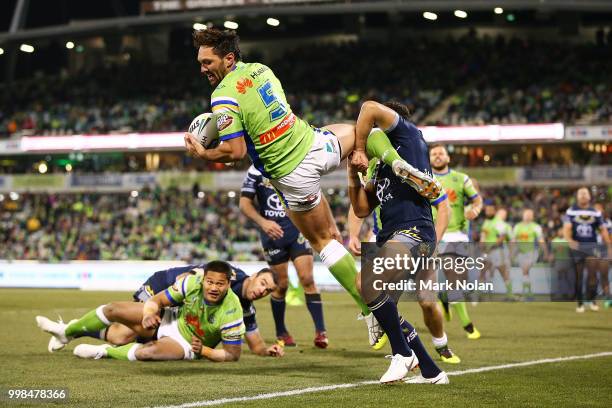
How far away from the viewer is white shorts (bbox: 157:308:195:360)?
8.89 meters

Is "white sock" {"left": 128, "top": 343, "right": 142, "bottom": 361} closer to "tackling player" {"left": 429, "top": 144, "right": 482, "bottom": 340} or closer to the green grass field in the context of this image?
the green grass field

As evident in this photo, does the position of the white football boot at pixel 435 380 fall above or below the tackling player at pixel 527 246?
below

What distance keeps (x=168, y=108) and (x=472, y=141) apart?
1626 cm

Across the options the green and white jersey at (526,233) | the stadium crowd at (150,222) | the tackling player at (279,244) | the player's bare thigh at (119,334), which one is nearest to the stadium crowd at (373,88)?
the stadium crowd at (150,222)

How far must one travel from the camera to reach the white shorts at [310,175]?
286 inches

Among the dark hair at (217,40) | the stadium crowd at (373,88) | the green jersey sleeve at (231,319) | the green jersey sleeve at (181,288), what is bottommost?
the green jersey sleeve at (231,319)

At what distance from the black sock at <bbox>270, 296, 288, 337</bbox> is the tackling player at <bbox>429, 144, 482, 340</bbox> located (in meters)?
2.17

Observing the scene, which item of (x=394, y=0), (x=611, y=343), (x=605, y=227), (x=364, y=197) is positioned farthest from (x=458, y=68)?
(x=364, y=197)

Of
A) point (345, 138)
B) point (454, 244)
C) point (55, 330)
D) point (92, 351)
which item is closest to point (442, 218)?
point (345, 138)

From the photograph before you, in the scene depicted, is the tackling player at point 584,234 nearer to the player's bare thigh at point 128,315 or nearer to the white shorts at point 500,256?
the white shorts at point 500,256

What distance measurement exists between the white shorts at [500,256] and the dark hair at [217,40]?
42.1 feet

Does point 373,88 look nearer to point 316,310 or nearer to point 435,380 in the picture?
point 316,310

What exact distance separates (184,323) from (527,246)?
12766 millimetres

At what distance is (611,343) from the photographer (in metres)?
11.0
